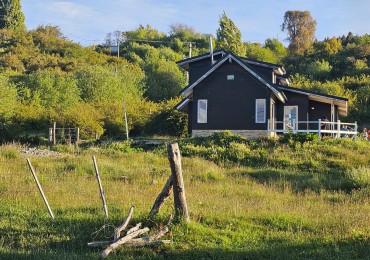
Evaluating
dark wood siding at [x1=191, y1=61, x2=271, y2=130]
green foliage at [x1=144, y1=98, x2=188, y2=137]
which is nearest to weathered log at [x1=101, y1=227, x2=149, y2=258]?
dark wood siding at [x1=191, y1=61, x2=271, y2=130]

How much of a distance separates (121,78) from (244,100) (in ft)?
117

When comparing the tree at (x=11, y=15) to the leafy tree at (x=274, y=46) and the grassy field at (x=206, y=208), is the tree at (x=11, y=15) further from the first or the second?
the grassy field at (x=206, y=208)

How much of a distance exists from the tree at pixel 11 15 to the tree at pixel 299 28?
62.6m

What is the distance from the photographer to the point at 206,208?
10.6 meters

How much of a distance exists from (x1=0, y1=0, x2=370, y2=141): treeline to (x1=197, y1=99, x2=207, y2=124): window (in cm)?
780

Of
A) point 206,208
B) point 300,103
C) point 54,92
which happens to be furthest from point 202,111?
point 54,92

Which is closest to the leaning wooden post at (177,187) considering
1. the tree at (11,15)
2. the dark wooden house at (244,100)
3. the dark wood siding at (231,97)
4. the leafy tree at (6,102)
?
the dark wooden house at (244,100)

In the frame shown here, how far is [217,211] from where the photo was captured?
1030 centimetres

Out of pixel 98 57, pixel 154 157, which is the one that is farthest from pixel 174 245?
pixel 98 57

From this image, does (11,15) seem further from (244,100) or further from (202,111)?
(244,100)

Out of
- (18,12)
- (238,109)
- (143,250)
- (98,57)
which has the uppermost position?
(18,12)

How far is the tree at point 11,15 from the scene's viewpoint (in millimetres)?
110312

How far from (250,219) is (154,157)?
12.6m

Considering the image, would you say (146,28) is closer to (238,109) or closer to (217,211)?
(238,109)
